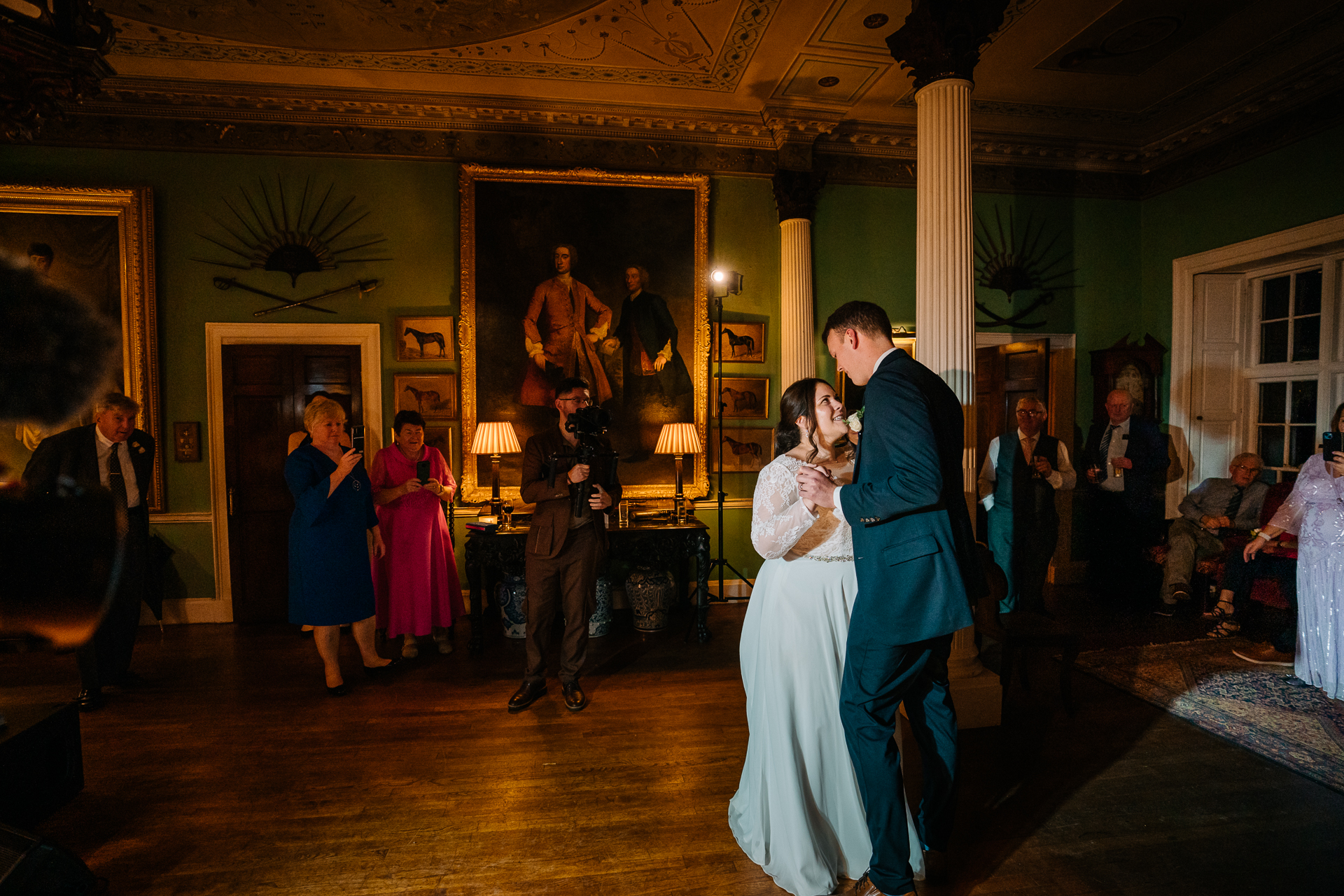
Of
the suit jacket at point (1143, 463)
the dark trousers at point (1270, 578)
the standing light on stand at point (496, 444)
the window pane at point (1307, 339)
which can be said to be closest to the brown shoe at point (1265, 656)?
the dark trousers at point (1270, 578)

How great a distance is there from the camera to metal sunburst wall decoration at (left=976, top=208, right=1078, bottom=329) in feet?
20.3

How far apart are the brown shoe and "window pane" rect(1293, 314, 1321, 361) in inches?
107

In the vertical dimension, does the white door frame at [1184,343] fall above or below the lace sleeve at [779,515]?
above

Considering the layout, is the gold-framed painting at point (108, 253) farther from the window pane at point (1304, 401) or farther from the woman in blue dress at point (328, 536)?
the window pane at point (1304, 401)

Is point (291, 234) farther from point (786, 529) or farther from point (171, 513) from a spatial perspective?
point (786, 529)

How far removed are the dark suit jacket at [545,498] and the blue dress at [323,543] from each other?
41.7 inches

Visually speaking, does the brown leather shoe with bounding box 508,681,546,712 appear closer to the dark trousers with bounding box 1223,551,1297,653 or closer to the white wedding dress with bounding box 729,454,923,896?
the white wedding dress with bounding box 729,454,923,896

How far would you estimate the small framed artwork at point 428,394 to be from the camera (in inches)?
213

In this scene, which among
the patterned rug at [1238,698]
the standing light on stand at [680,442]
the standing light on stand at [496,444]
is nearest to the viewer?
the patterned rug at [1238,698]

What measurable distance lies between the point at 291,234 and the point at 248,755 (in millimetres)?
4074

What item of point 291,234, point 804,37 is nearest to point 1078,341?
point 804,37

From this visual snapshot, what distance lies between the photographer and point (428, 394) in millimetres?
5441

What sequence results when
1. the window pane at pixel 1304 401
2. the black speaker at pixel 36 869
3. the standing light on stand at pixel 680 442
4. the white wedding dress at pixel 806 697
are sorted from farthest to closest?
1. the window pane at pixel 1304 401
2. the standing light on stand at pixel 680 442
3. the white wedding dress at pixel 806 697
4. the black speaker at pixel 36 869

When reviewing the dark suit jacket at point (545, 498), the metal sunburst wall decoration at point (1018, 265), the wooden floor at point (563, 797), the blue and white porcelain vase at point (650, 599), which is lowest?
the wooden floor at point (563, 797)
